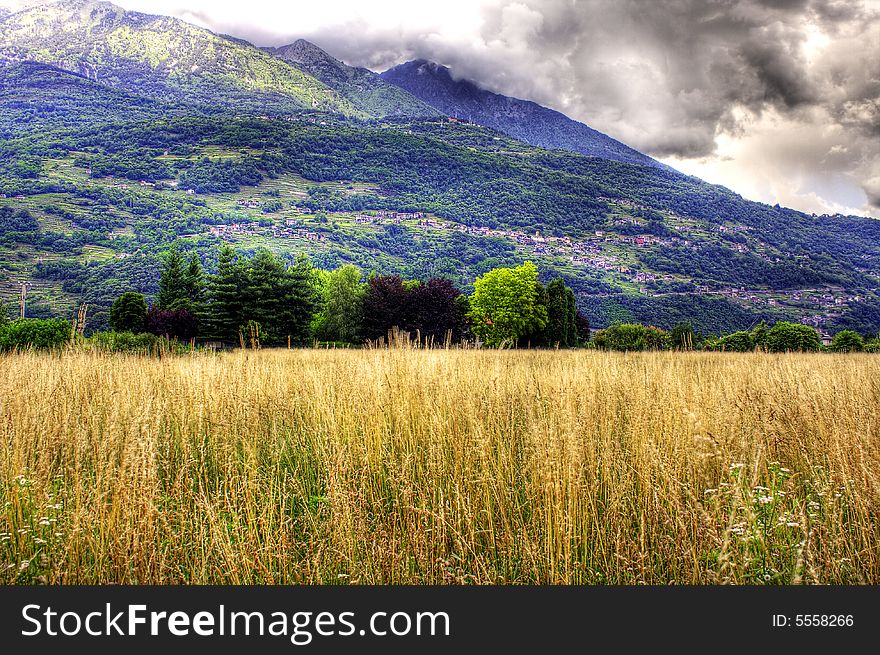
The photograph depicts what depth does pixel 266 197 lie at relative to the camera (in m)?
182

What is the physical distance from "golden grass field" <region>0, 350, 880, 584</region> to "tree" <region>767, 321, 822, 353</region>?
2057cm

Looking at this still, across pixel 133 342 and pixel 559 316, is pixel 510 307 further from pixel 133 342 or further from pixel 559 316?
pixel 133 342

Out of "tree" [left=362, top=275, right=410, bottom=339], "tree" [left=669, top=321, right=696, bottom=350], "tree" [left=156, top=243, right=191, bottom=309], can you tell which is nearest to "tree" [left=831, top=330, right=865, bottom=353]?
"tree" [left=669, top=321, right=696, bottom=350]

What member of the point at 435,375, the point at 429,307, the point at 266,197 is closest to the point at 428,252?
the point at 266,197

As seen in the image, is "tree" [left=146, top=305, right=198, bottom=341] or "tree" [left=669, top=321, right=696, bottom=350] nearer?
"tree" [left=669, top=321, right=696, bottom=350]

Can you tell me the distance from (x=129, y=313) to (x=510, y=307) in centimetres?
2909

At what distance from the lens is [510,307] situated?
162ft

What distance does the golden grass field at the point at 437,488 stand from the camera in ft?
9.96

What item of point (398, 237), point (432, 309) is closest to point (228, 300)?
point (432, 309)

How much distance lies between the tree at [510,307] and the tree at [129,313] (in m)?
24.6

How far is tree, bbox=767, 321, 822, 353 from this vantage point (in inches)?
935

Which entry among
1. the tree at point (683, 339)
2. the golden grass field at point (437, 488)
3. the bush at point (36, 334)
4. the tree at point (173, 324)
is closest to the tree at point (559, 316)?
the tree at point (683, 339)

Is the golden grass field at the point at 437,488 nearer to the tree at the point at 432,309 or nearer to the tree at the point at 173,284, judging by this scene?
the tree at the point at 432,309

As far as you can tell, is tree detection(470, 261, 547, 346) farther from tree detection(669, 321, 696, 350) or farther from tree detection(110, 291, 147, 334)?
tree detection(110, 291, 147, 334)
